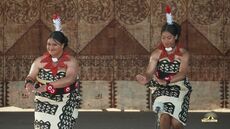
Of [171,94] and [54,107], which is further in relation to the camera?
[171,94]

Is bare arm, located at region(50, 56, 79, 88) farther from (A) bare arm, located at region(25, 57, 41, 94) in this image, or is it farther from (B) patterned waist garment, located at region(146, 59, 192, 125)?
(B) patterned waist garment, located at region(146, 59, 192, 125)

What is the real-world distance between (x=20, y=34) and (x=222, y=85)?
12.9 ft

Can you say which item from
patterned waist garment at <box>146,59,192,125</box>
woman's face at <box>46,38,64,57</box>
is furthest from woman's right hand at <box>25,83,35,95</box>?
patterned waist garment at <box>146,59,192,125</box>

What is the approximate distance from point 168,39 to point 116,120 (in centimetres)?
337

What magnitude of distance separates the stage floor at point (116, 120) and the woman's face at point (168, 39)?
2585mm

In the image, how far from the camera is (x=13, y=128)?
8.34 metres

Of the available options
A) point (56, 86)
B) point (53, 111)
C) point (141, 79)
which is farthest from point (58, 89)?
point (141, 79)

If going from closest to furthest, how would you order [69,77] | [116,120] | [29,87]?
[29,87] < [69,77] < [116,120]

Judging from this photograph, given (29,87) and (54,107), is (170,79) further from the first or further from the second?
(29,87)

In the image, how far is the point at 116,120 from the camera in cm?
922

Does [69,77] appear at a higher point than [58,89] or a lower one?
higher

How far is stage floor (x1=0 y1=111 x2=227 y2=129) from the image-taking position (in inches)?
336

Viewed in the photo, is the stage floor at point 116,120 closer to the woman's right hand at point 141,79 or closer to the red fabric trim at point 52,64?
the woman's right hand at point 141,79

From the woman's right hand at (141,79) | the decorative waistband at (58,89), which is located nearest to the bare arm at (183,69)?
the woman's right hand at (141,79)
